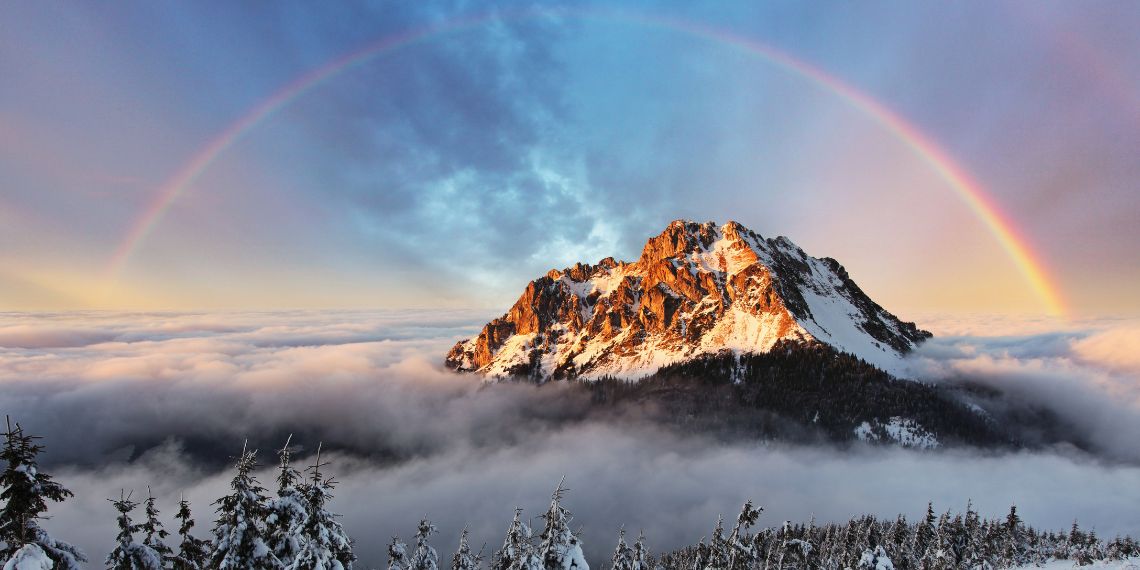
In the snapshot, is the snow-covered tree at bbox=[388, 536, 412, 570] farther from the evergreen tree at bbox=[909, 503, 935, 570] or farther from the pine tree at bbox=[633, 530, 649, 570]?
the evergreen tree at bbox=[909, 503, 935, 570]

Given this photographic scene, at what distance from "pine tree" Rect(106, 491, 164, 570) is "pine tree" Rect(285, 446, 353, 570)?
603cm

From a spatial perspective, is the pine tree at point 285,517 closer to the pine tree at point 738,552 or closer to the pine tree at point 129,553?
the pine tree at point 129,553

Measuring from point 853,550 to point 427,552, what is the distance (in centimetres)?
7943

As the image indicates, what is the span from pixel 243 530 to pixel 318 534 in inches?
108

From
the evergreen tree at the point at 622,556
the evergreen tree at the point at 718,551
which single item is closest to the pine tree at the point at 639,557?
the evergreen tree at the point at 622,556

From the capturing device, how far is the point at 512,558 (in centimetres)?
3155

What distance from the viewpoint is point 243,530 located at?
18.8m

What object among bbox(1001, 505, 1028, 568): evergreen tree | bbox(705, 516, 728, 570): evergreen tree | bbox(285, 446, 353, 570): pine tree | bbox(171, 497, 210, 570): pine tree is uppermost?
bbox(285, 446, 353, 570): pine tree

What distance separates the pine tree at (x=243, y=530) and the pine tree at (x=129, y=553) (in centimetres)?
329

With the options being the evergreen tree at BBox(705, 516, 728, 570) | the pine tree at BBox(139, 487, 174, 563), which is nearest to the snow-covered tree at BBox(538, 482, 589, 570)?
the evergreen tree at BBox(705, 516, 728, 570)

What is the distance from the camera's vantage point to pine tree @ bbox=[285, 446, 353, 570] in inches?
741

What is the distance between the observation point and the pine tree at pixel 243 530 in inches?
729

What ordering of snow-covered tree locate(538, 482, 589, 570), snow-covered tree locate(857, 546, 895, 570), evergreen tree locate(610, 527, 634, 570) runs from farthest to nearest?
snow-covered tree locate(857, 546, 895, 570) → evergreen tree locate(610, 527, 634, 570) → snow-covered tree locate(538, 482, 589, 570)

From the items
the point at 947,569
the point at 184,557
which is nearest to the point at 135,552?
the point at 184,557
